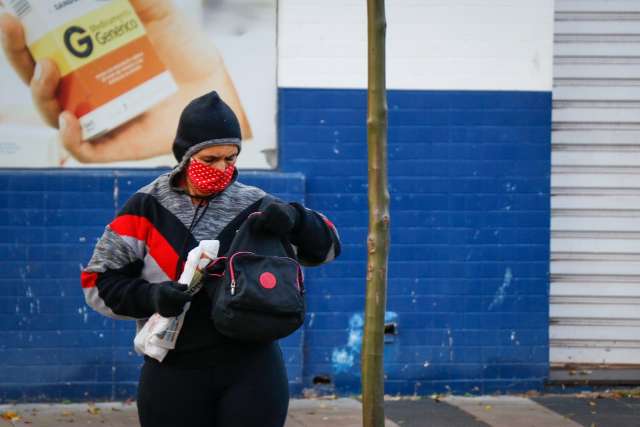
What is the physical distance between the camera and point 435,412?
7949mm

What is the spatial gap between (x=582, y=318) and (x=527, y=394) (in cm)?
73

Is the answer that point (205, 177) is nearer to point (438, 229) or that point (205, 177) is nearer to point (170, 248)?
point (170, 248)

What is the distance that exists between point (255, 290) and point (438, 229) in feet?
15.2

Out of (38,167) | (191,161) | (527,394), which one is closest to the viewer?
(191,161)

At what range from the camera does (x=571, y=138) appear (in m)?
8.67

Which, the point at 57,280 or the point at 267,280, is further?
the point at 57,280

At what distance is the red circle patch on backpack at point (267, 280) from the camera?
385 centimetres

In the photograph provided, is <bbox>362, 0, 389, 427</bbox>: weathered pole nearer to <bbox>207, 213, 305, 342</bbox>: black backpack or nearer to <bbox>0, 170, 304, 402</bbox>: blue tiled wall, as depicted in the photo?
<bbox>207, 213, 305, 342</bbox>: black backpack

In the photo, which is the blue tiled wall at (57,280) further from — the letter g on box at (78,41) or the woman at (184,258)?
the woman at (184,258)

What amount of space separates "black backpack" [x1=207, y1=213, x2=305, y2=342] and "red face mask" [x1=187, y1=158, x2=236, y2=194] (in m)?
0.18

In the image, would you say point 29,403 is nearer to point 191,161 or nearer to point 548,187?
point 548,187

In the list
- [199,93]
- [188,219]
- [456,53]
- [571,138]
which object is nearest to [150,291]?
[188,219]

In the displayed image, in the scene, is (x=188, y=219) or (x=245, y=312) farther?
(x=188, y=219)

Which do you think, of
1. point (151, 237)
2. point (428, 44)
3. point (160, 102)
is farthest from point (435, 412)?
point (151, 237)
